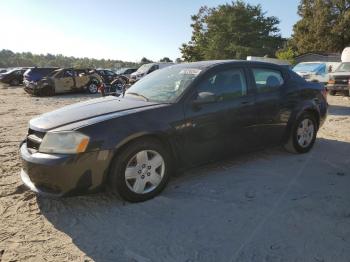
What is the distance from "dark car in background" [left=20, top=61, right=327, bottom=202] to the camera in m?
3.99

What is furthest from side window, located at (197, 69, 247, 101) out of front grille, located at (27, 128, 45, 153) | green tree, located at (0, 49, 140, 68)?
green tree, located at (0, 49, 140, 68)

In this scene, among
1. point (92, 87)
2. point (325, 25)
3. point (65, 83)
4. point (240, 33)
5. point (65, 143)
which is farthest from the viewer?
point (240, 33)

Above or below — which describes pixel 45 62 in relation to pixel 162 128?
below

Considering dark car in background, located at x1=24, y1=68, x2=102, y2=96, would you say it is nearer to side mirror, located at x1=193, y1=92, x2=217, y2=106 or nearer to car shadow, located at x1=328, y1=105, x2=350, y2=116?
car shadow, located at x1=328, y1=105, x2=350, y2=116

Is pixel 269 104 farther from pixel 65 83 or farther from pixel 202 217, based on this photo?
pixel 65 83

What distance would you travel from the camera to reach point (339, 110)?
12.4 meters

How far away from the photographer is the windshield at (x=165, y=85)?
16.0ft

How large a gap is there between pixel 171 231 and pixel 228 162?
239 cm

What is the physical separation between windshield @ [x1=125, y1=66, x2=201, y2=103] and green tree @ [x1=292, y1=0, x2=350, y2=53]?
42.9 m

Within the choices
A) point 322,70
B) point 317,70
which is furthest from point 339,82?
point 322,70

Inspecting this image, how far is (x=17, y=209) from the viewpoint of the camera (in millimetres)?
4277

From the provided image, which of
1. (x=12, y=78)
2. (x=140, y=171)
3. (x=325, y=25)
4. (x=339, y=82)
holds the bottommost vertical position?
(x=12, y=78)

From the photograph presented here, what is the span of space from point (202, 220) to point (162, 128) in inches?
44.8

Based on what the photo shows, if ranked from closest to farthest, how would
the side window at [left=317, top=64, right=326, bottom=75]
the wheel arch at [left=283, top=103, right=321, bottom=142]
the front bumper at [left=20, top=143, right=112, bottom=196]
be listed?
1. the front bumper at [left=20, top=143, right=112, bottom=196]
2. the wheel arch at [left=283, top=103, right=321, bottom=142]
3. the side window at [left=317, top=64, right=326, bottom=75]
